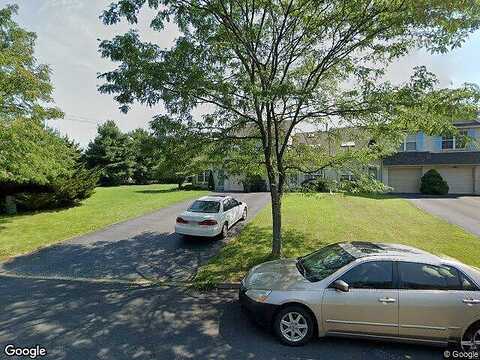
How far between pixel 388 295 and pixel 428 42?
220 inches

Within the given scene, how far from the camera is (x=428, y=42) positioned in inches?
266

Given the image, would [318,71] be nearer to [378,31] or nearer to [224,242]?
[378,31]

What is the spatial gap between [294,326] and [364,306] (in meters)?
1.08

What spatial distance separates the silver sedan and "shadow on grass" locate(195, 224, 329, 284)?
2.69 m

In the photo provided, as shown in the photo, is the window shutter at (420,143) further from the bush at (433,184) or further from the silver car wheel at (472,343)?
the silver car wheel at (472,343)

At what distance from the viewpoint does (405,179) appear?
27469 millimetres

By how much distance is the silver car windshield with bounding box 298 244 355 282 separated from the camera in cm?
493

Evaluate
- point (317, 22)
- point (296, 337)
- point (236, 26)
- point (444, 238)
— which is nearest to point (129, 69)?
point (236, 26)

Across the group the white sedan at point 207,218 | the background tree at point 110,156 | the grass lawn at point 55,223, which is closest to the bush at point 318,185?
the white sedan at point 207,218

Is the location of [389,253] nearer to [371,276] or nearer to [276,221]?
[371,276]

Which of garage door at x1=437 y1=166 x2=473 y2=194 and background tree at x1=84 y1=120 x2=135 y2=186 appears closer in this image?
garage door at x1=437 y1=166 x2=473 y2=194

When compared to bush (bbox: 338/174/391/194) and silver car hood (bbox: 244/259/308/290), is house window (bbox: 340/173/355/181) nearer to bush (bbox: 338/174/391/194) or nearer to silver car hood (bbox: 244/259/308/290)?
bush (bbox: 338/174/391/194)

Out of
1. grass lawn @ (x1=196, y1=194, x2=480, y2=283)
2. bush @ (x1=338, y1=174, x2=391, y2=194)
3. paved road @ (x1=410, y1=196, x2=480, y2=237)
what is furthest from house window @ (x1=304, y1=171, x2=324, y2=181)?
paved road @ (x1=410, y1=196, x2=480, y2=237)

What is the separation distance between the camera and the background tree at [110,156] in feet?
135
